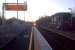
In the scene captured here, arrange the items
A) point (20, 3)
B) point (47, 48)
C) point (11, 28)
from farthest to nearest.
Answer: point (20, 3)
point (11, 28)
point (47, 48)

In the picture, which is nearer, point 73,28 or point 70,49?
point 70,49

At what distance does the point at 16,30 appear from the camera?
81.5ft

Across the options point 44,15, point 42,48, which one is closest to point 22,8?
point 42,48

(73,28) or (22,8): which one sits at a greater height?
(22,8)

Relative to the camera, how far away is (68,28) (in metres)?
49.4

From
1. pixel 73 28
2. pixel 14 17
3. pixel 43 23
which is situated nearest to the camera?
pixel 14 17

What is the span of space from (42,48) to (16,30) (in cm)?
2107

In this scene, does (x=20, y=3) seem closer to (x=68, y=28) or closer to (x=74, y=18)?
(x=68, y=28)

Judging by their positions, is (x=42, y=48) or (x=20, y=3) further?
(x=20, y=3)

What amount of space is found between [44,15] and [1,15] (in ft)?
279

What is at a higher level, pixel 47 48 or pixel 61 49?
pixel 47 48

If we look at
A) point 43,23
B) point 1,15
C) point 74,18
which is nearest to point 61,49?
point 1,15

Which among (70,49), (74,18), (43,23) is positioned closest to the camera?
(70,49)

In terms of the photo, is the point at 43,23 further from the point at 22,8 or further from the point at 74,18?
the point at 22,8
